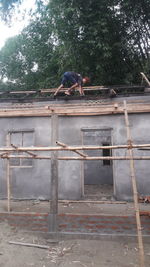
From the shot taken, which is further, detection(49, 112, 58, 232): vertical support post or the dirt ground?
detection(49, 112, 58, 232): vertical support post

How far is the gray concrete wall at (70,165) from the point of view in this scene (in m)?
Result: 7.07

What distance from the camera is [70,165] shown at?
737cm

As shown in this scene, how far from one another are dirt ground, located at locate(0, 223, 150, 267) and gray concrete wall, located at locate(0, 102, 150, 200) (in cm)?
206

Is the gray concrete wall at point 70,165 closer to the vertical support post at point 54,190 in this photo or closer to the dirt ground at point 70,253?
the vertical support post at point 54,190

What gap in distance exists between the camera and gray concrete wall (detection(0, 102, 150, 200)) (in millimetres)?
7070

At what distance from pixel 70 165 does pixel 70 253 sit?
3.08 m

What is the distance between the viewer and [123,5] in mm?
12664

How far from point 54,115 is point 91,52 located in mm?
8239

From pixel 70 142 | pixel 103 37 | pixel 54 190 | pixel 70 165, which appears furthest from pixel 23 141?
pixel 103 37

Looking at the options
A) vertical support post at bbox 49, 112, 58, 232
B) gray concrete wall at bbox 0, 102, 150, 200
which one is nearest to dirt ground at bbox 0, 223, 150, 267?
vertical support post at bbox 49, 112, 58, 232

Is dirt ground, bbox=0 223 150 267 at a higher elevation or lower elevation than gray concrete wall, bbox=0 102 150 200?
lower

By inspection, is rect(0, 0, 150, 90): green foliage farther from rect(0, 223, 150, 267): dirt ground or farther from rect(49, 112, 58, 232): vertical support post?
rect(0, 223, 150, 267): dirt ground

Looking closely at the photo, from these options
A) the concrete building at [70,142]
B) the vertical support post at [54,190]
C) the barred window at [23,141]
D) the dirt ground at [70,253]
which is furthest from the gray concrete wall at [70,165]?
the dirt ground at [70,253]

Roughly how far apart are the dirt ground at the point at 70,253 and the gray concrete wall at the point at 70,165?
2.06 metres
